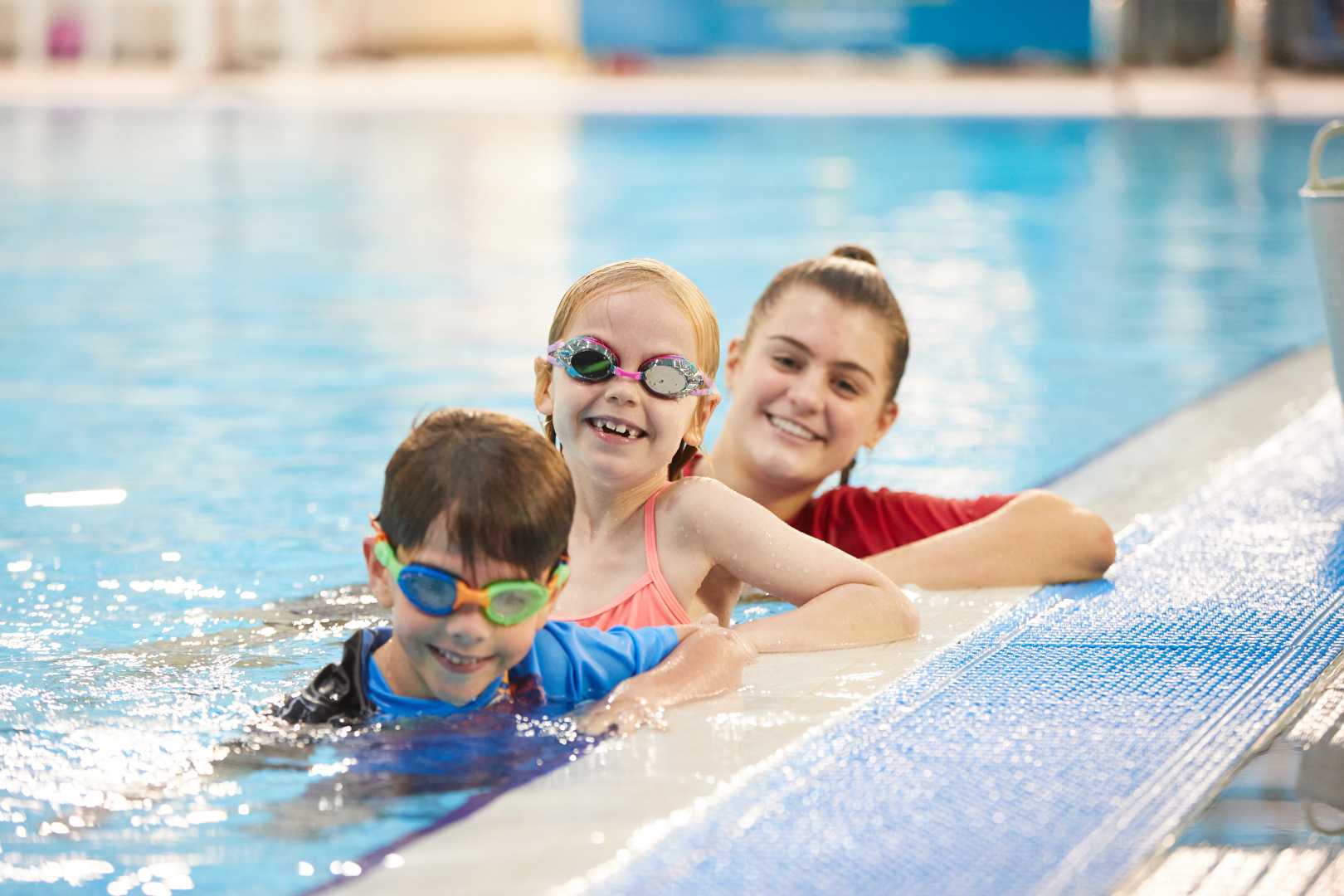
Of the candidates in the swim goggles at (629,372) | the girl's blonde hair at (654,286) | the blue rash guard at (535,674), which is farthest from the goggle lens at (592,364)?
the blue rash guard at (535,674)

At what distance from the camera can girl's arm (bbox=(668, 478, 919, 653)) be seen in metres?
3.18

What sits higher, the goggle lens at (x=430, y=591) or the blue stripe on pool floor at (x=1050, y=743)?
the goggle lens at (x=430, y=591)

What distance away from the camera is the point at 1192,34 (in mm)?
22766

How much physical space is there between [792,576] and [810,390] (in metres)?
0.65

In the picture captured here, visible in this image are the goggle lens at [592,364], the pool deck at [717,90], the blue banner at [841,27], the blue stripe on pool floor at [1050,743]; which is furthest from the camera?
the blue banner at [841,27]

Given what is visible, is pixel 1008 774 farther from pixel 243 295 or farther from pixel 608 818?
pixel 243 295

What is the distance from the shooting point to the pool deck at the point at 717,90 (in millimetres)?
19250

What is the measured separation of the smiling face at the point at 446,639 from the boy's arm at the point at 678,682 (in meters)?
0.17

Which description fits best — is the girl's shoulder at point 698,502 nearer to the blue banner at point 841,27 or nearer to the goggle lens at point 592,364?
the goggle lens at point 592,364

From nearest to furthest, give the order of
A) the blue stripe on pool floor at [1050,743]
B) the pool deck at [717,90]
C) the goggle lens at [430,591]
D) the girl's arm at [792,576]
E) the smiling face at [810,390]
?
the blue stripe on pool floor at [1050,743], the goggle lens at [430,591], the girl's arm at [792,576], the smiling face at [810,390], the pool deck at [717,90]

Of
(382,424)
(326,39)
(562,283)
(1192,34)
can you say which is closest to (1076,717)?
(382,424)

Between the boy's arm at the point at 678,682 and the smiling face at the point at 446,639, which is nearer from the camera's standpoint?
the smiling face at the point at 446,639

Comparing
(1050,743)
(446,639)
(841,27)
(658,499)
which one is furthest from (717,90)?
(446,639)

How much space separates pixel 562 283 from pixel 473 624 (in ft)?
20.2
